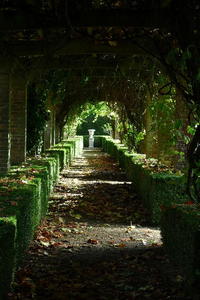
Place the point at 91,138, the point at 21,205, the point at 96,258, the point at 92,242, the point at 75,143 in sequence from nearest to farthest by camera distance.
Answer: the point at 21,205
the point at 96,258
the point at 92,242
the point at 75,143
the point at 91,138

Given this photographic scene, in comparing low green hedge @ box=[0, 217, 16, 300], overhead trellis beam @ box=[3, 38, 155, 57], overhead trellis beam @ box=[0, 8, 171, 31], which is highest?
overhead trellis beam @ box=[3, 38, 155, 57]

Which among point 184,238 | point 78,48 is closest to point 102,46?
point 78,48

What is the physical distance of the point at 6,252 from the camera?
459 cm

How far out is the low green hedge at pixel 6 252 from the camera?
4418 millimetres

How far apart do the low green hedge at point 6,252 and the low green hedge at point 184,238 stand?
5.03 ft

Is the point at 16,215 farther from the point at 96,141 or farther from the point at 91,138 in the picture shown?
the point at 96,141

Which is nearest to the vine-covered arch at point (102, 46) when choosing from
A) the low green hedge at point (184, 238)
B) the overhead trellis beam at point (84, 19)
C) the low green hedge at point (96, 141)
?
the overhead trellis beam at point (84, 19)

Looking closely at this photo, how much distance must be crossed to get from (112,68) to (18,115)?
97.2 inches

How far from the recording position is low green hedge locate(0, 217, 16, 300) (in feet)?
14.5

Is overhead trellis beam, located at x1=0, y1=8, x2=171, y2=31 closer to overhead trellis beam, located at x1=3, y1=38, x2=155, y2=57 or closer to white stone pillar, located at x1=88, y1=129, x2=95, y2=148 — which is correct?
overhead trellis beam, located at x1=3, y1=38, x2=155, y2=57

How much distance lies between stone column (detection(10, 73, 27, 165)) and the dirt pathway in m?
1.53

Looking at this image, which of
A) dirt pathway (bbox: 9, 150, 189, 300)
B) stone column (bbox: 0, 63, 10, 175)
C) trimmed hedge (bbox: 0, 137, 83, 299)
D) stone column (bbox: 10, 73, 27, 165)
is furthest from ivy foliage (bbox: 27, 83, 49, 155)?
trimmed hedge (bbox: 0, 137, 83, 299)

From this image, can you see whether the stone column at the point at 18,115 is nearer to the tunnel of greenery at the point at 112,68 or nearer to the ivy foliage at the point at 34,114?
the tunnel of greenery at the point at 112,68

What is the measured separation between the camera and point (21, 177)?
8.35 metres
